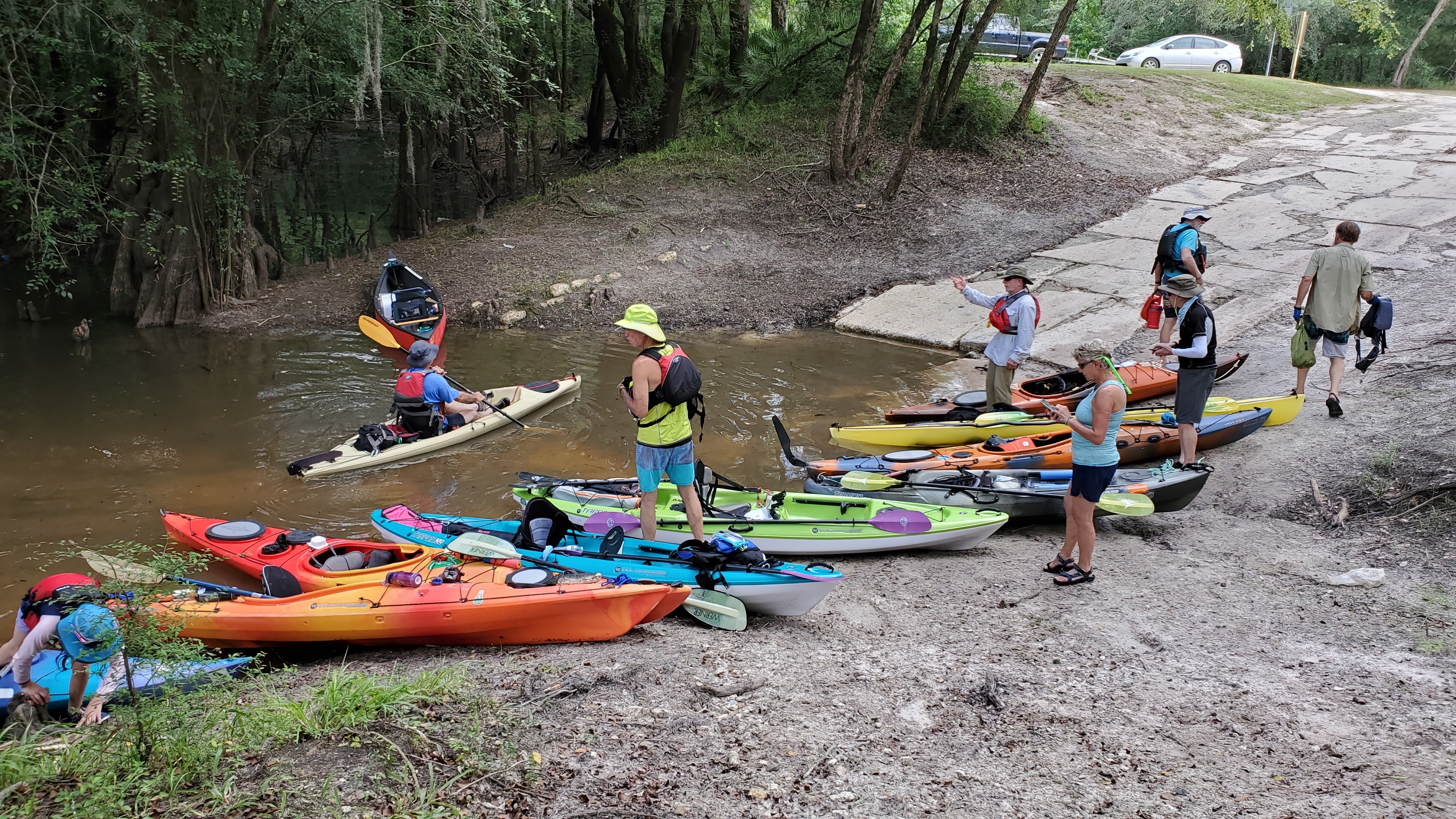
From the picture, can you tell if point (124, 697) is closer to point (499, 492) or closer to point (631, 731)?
point (631, 731)

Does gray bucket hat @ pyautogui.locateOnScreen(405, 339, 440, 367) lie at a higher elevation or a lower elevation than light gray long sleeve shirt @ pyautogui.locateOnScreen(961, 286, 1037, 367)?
lower

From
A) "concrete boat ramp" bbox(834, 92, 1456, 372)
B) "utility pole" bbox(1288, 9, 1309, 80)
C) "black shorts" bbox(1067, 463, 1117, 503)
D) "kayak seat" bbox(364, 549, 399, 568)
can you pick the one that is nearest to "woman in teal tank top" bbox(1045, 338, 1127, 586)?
"black shorts" bbox(1067, 463, 1117, 503)

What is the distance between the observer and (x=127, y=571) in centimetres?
471

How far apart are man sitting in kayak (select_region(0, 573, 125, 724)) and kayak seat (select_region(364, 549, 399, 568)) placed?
160 cm

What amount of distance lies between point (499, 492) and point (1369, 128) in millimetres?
19022

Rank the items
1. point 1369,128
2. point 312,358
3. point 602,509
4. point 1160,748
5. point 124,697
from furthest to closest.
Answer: point 1369,128
point 312,358
point 602,509
point 124,697
point 1160,748

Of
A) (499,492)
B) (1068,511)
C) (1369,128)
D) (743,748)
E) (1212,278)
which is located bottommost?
(499,492)

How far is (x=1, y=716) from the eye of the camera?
463cm

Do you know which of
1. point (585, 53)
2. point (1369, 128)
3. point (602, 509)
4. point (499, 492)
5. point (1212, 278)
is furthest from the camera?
point (585, 53)

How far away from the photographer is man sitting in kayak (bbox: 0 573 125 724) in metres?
4.19

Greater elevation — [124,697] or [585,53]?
[585,53]

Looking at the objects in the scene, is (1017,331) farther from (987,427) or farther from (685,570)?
(685,570)

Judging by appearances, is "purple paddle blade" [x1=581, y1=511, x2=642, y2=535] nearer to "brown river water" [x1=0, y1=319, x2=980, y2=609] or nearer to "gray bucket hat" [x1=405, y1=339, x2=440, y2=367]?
"brown river water" [x1=0, y1=319, x2=980, y2=609]

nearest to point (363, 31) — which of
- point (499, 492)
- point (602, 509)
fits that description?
point (499, 492)
